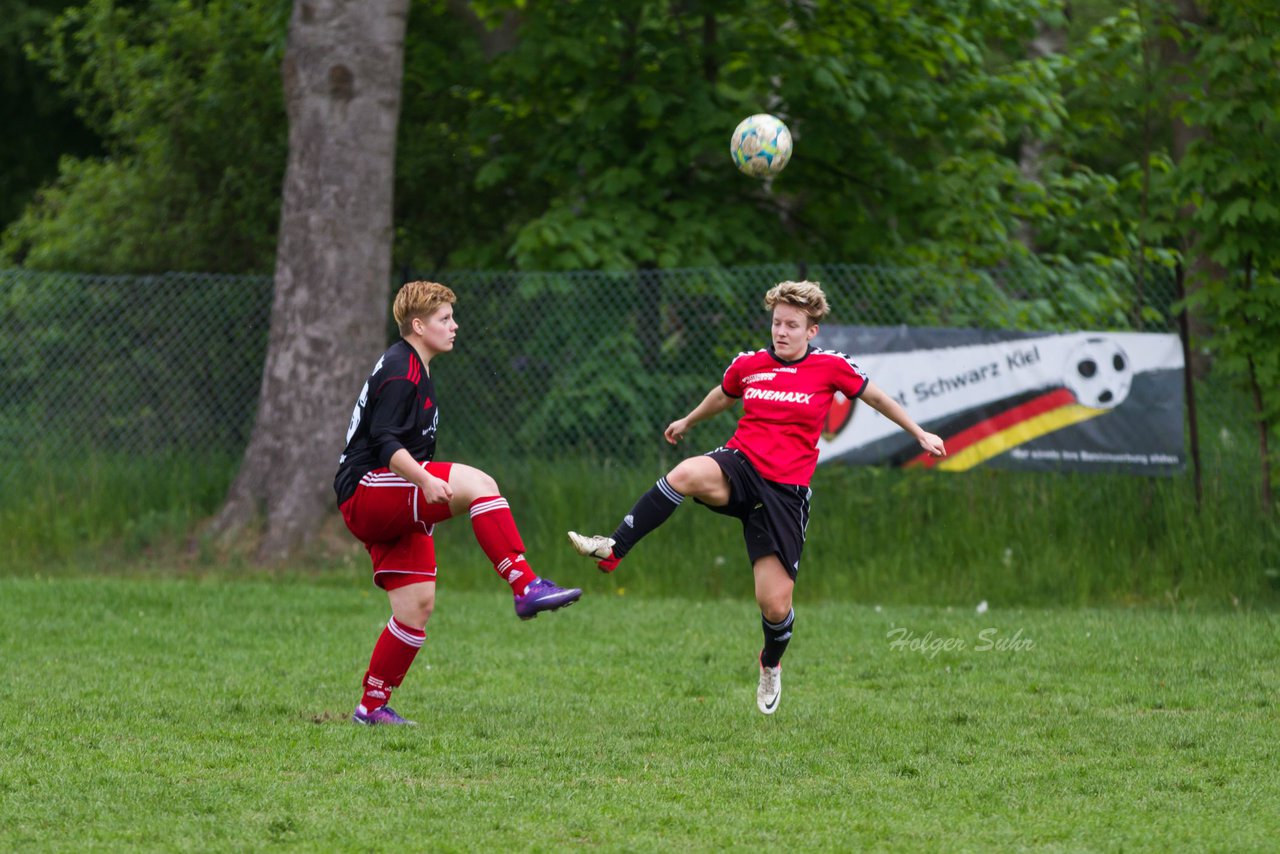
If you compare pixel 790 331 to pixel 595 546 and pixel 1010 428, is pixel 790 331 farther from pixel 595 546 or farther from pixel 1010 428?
pixel 1010 428

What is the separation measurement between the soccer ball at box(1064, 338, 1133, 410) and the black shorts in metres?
4.90

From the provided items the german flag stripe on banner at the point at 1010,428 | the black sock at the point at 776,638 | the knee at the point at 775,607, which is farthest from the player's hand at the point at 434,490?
the german flag stripe on banner at the point at 1010,428

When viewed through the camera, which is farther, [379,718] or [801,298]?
[801,298]

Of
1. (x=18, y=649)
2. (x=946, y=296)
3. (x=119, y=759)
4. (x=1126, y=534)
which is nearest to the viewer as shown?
(x=119, y=759)

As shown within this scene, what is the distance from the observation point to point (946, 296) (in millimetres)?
11656

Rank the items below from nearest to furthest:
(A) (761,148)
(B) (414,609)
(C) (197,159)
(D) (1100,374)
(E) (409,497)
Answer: (E) (409,497) → (B) (414,609) → (A) (761,148) → (D) (1100,374) → (C) (197,159)

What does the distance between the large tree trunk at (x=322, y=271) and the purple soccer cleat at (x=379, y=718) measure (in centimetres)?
564

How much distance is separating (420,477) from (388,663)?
107 cm

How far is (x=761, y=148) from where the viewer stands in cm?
874

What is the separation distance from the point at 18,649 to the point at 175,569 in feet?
12.0

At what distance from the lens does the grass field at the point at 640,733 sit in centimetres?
469

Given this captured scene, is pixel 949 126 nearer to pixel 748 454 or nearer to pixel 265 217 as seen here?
pixel 265 217

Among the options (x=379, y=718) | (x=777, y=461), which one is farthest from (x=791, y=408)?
(x=379, y=718)

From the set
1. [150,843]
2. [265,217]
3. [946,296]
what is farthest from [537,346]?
[150,843]
